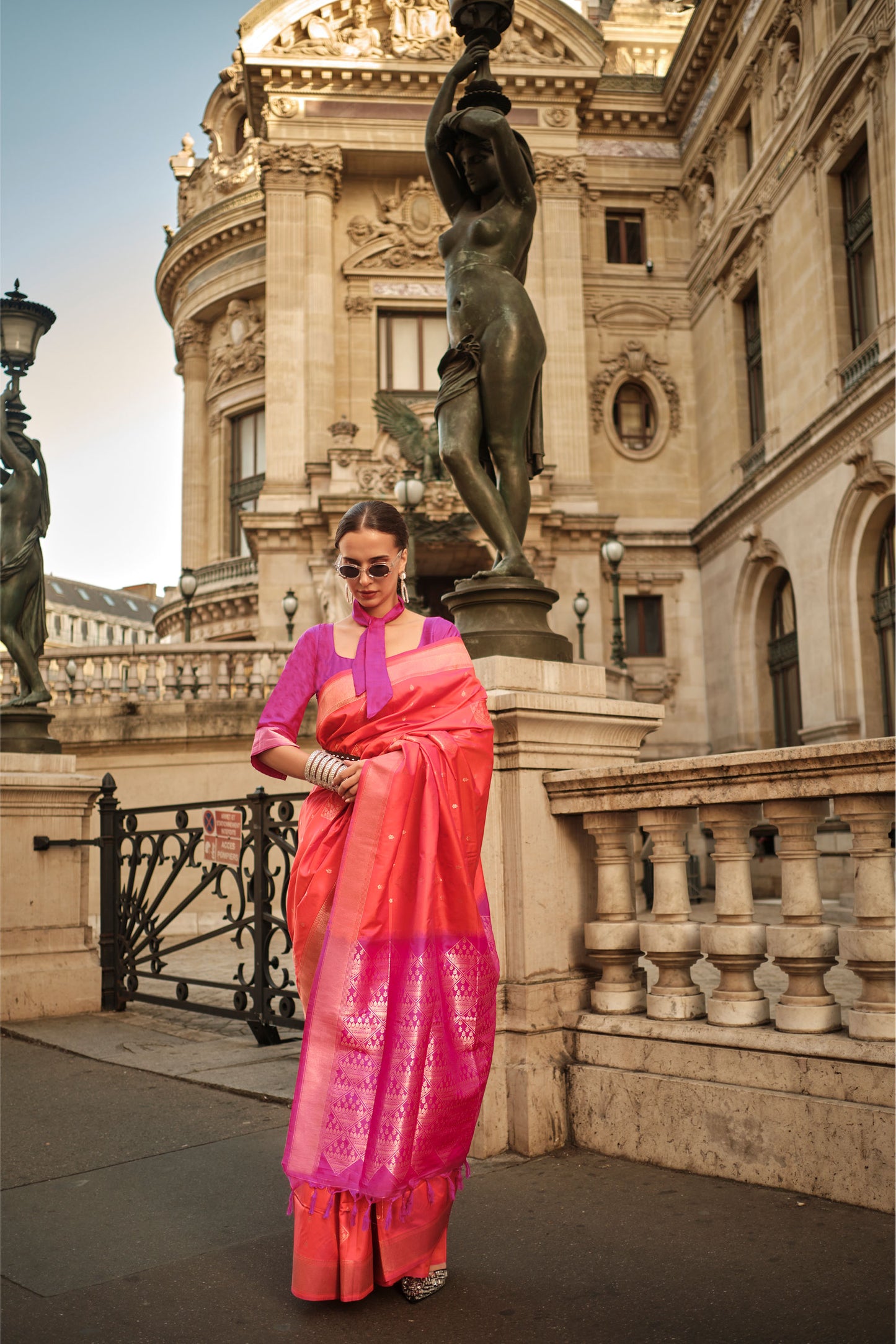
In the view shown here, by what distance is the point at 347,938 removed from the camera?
3141 mm

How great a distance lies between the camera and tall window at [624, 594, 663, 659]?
98.5 ft

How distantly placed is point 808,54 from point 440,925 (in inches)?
949

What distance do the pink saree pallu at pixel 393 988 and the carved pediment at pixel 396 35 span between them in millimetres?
30136

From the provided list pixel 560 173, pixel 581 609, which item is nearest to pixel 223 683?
pixel 581 609

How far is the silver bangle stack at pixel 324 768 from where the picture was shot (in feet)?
10.6

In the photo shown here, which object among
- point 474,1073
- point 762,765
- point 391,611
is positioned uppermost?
point 391,611

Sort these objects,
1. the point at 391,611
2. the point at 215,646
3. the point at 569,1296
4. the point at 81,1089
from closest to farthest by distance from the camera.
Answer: the point at 569,1296
the point at 391,611
the point at 81,1089
the point at 215,646

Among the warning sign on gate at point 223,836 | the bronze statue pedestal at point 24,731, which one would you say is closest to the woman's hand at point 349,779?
the warning sign on gate at point 223,836

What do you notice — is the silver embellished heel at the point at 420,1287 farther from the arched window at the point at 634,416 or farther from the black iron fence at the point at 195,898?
the arched window at the point at 634,416

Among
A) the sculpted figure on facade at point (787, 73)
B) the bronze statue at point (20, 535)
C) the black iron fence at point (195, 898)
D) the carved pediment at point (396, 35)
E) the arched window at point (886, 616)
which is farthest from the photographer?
the carved pediment at point (396, 35)

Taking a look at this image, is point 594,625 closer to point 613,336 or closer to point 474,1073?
point 613,336

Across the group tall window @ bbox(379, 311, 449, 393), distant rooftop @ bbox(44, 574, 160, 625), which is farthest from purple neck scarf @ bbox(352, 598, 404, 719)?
distant rooftop @ bbox(44, 574, 160, 625)

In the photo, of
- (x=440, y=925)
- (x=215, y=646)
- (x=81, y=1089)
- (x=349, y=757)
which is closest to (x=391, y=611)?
(x=349, y=757)

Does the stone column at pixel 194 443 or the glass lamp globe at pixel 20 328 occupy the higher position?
the stone column at pixel 194 443
